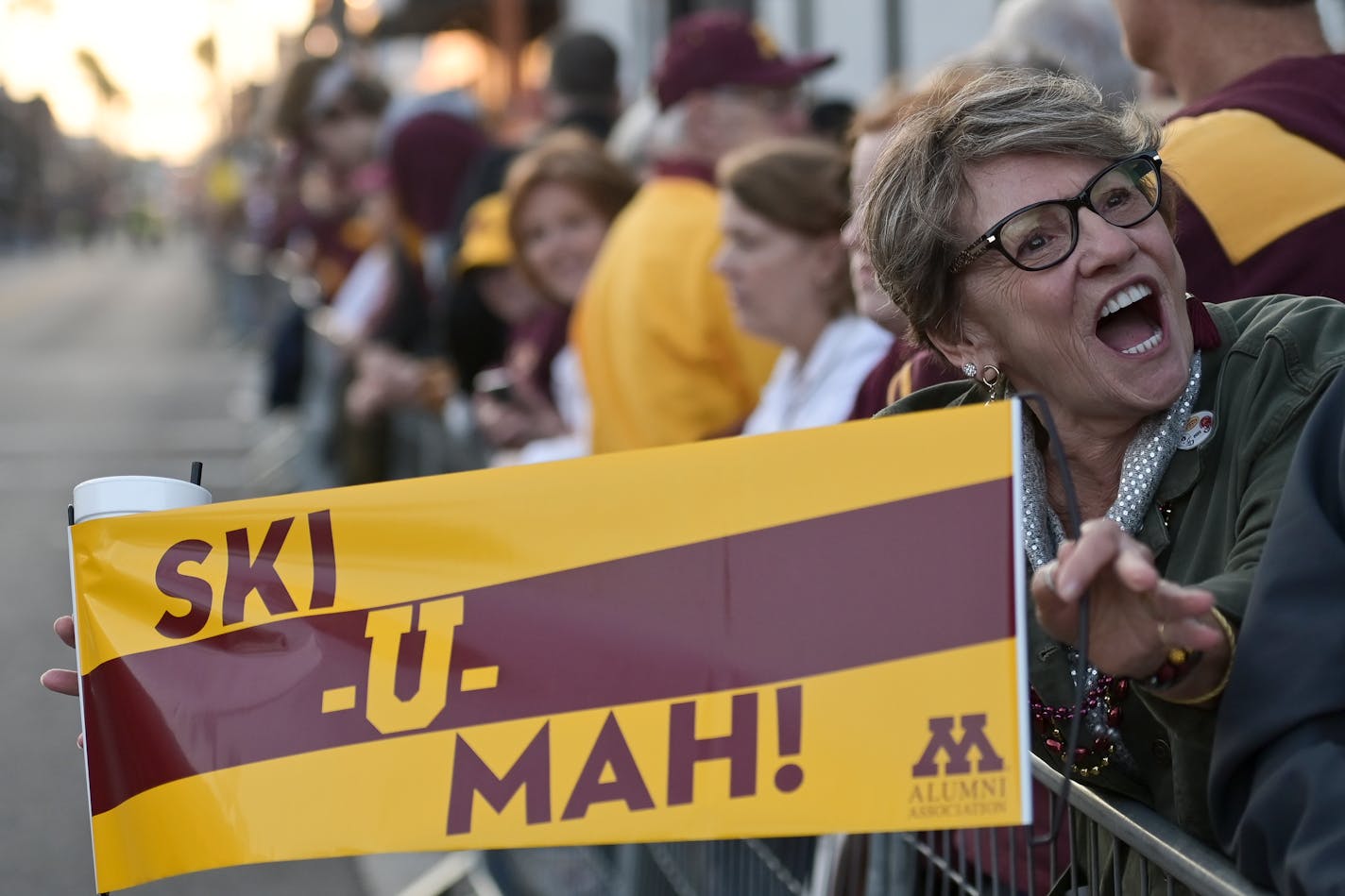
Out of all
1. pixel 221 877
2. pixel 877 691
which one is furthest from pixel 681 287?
pixel 877 691

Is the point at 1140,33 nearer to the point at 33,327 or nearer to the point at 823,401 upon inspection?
the point at 823,401

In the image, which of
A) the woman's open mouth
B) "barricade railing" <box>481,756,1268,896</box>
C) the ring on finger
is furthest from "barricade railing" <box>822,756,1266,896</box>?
the woman's open mouth

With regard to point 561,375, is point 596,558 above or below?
above

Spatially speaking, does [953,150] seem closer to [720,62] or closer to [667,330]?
[667,330]

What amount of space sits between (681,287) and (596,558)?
266 cm

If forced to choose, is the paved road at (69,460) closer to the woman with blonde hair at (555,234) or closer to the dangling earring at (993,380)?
the woman with blonde hair at (555,234)

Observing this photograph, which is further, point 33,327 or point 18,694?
point 33,327

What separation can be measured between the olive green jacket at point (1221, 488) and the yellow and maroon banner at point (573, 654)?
0.28 meters

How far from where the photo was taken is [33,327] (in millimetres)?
27656

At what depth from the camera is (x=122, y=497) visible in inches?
88.9

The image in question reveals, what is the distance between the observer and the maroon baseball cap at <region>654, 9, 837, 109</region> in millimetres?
5020

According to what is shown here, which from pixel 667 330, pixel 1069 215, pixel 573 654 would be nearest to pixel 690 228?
pixel 667 330

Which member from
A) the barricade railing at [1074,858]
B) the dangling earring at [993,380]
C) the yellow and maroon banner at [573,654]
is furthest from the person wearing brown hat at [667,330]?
the yellow and maroon banner at [573,654]

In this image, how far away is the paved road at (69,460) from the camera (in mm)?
5605
